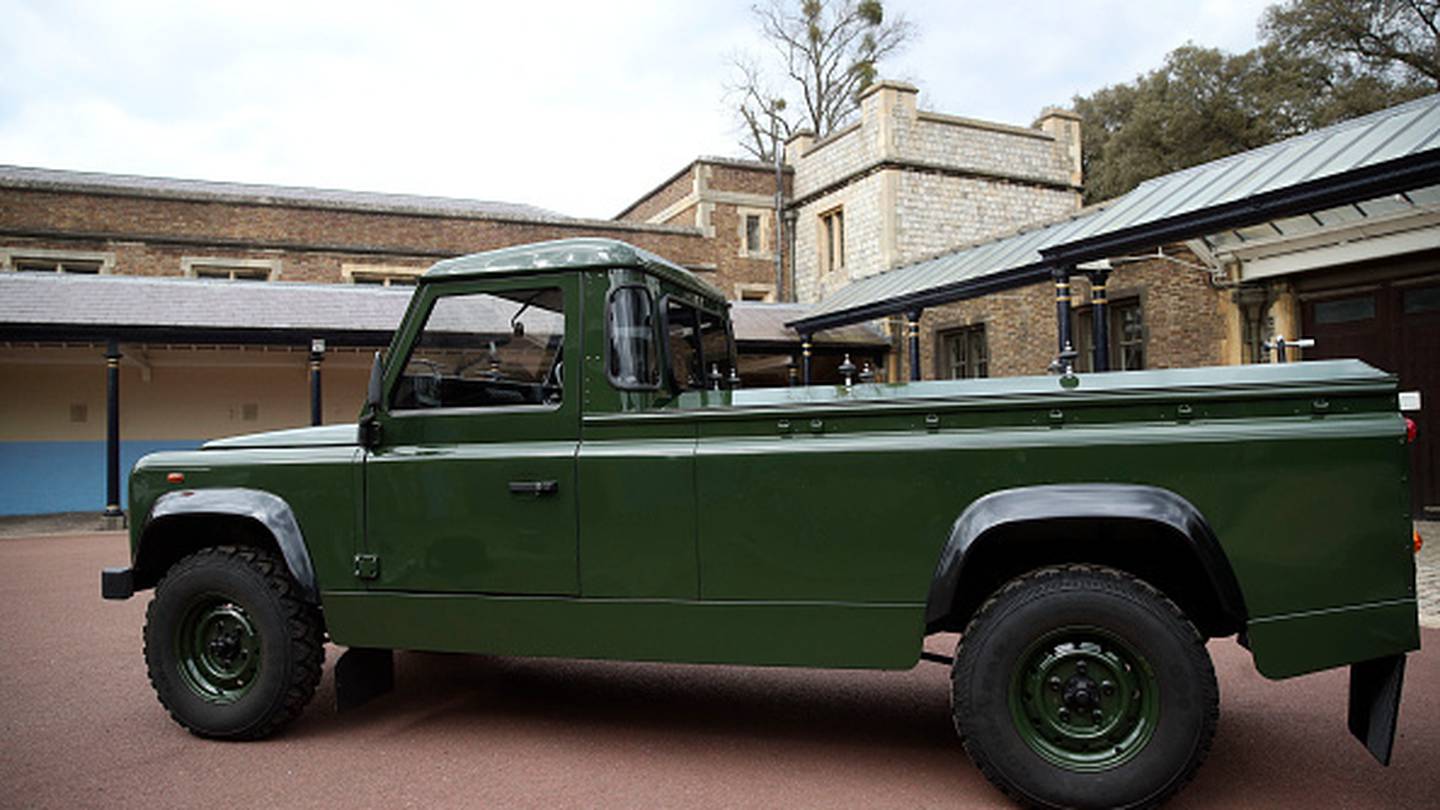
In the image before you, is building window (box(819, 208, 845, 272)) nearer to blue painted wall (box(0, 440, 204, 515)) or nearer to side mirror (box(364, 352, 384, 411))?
blue painted wall (box(0, 440, 204, 515))

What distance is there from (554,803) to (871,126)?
21496 mm

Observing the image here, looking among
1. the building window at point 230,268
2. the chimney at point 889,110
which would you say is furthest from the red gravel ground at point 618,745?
the chimney at point 889,110

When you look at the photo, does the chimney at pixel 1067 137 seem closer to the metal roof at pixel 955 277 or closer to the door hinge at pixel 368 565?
the metal roof at pixel 955 277

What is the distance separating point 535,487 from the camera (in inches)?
147

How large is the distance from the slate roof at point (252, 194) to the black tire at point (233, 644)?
1845 cm

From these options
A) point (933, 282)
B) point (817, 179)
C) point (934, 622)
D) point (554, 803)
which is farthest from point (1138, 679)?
A: point (817, 179)

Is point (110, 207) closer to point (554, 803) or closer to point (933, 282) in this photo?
point (933, 282)

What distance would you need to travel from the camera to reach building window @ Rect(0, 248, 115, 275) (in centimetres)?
1825

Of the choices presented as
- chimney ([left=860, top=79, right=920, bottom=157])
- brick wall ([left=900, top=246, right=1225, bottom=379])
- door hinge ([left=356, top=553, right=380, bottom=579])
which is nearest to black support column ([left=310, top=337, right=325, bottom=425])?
brick wall ([left=900, top=246, right=1225, bottom=379])

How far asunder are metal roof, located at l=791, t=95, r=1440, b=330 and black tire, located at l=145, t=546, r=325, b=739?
9.21 m

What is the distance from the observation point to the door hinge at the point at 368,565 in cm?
395

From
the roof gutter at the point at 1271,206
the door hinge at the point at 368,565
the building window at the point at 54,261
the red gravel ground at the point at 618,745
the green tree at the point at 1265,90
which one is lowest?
the red gravel ground at the point at 618,745

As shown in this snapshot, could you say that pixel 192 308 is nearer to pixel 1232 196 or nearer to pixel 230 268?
pixel 230 268

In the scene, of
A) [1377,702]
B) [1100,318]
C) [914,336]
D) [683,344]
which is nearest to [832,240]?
[914,336]
